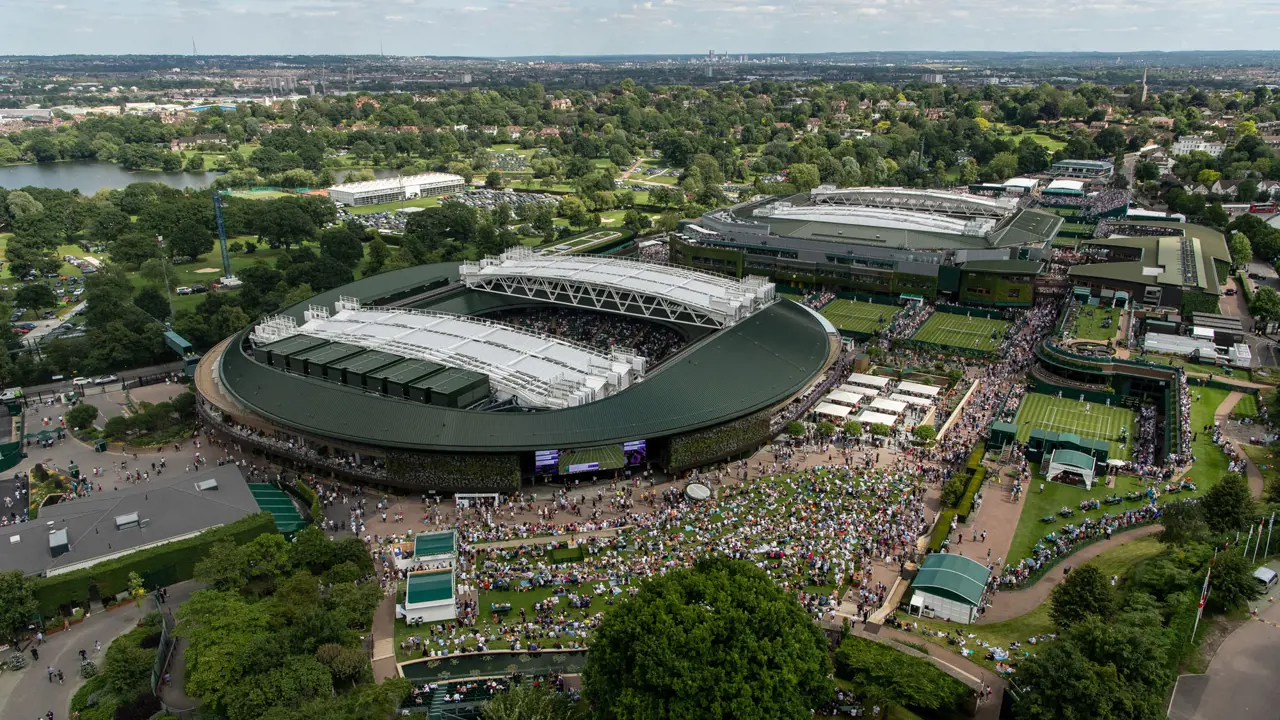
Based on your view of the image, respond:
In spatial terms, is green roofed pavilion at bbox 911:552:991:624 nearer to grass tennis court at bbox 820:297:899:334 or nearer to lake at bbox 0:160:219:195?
grass tennis court at bbox 820:297:899:334

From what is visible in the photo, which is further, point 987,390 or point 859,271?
point 859,271

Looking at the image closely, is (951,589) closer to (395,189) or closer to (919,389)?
(919,389)

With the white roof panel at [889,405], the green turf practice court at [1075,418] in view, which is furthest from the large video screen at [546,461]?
the green turf practice court at [1075,418]

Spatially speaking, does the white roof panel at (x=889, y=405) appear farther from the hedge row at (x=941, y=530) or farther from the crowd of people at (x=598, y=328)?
the crowd of people at (x=598, y=328)

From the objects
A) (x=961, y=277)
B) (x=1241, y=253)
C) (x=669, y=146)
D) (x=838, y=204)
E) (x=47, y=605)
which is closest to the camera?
(x=47, y=605)

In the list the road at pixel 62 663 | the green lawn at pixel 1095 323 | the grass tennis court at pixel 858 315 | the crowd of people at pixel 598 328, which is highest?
the crowd of people at pixel 598 328

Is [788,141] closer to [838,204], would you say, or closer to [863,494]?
[838,204]

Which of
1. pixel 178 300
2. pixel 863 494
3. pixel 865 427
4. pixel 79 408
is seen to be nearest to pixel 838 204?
pixel 865 427
